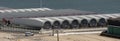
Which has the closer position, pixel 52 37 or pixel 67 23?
pixel 52 37

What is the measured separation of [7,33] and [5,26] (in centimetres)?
665

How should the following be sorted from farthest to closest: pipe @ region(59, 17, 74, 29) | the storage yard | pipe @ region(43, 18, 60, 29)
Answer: pipe @ region(59, 17, 74, 29), pipe @ region(43, 18, 60, 29), the storage yard

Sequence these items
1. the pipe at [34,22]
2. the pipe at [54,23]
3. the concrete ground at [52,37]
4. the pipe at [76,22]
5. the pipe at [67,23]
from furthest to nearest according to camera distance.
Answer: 1. the pipe at [76,22]
2. the pipe at [67,23]
3. the pipe at [54,23]
4. the pipe at [34,22]
5. the concrete ground at [52,37]

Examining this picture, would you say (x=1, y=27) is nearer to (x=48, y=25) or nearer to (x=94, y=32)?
(x=48, y=25)

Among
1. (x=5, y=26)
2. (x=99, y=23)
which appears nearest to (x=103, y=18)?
(x=99, y=23)

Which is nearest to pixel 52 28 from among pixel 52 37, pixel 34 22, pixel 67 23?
pixel 34 22

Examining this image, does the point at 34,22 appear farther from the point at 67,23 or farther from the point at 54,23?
the point at 67,23

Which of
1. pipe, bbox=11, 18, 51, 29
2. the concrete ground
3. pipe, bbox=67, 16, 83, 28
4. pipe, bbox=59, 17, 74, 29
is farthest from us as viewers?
pipe, bbox=67, 16, 83, 28

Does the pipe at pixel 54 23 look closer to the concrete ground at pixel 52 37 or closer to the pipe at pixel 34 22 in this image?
the pipe at pixel 34 22

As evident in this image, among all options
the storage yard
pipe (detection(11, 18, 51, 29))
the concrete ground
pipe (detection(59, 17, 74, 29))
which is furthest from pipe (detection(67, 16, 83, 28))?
the concrete ground

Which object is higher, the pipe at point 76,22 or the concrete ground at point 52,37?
the pipe at point 76,22

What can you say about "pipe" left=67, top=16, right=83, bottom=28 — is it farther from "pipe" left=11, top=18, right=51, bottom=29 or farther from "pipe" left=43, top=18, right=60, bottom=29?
"pipe" left=11, top=18, right=51, bottom=29

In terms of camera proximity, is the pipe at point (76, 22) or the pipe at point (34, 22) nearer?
the pipe at point (34, 22)

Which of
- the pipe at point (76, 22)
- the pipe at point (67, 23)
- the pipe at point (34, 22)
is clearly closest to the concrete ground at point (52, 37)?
the pipe at point (34, 22)
